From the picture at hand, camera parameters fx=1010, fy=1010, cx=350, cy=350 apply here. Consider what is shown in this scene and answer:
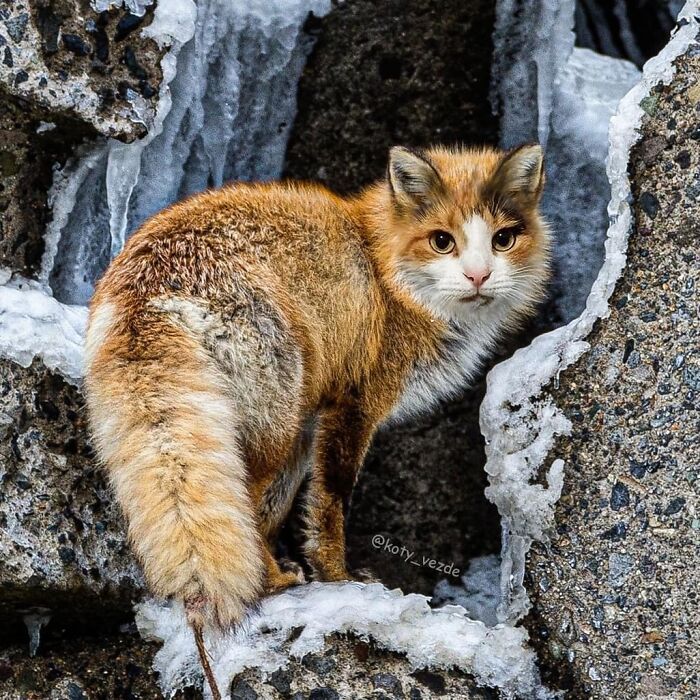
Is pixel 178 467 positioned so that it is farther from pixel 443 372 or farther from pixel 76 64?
pixel 76 64

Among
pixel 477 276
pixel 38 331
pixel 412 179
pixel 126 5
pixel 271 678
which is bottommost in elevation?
pixel 271 678

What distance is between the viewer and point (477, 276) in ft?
11.1

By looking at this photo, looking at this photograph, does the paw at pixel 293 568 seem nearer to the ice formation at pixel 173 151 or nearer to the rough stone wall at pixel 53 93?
the ice formation at pixel 173 151

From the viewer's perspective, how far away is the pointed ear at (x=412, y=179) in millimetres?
3549

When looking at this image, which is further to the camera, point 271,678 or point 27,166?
point 27,166

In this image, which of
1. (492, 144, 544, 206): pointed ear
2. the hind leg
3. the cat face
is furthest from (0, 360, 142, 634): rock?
(492, 144, 544, 206): pointed ear

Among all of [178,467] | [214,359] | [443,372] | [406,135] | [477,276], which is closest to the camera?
[178,467]

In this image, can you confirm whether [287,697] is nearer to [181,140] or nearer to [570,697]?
[570,697]

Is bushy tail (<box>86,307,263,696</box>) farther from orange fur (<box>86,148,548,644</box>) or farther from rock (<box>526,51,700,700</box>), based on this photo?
rock (<box>526,51,700,700</box>)

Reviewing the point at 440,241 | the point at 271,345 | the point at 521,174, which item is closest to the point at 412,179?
the point at 440,241

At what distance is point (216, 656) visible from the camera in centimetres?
329

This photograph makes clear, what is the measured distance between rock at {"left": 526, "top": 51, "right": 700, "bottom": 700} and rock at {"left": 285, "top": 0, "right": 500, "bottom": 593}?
128 cm

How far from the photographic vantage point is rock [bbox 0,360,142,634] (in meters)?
3.30

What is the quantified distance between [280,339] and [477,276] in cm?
69
